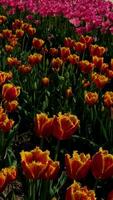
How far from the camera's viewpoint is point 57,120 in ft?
10.1

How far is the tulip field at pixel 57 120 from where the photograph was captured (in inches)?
108

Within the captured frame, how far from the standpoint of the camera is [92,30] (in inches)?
331

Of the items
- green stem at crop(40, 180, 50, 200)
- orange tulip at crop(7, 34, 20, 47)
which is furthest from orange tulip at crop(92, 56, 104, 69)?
green stem at crop(40, 180, 50, 200)

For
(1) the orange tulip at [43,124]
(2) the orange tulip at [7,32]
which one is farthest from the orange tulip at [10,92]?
(2) the orange tulip at [7,32]

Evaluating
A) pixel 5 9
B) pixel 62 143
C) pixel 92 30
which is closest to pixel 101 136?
pixel 62 143

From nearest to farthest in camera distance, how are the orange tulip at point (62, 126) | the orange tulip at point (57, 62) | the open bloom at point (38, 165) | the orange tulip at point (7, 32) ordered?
the open bloom at point (38, 165)
the orange tulip at point (62, 126)
the orange tulip at point (57, 62)
the orange tulip at point (7, 32)

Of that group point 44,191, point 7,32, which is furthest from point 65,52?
point 44,191

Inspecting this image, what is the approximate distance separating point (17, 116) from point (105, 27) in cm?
396

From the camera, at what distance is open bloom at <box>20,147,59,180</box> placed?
8.69 ft

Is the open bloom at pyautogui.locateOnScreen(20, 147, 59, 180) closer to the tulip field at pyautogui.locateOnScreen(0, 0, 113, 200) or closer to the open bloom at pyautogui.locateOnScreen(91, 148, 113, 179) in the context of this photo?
the tulip field at pyautogui.locateOnScreen(0, 0, 113, 200)

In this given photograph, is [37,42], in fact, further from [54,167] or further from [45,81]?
[54,167]

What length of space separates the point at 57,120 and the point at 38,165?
1.68 ft

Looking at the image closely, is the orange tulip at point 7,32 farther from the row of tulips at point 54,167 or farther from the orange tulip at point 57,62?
the row of tulips at point 54,167

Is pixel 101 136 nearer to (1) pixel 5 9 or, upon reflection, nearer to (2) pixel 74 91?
(2) pixel 74 91
